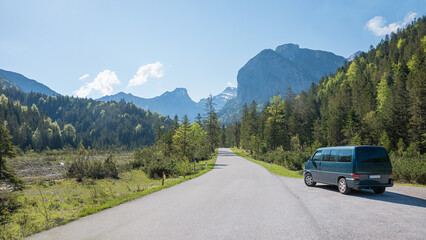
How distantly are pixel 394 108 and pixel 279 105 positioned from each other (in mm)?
24194

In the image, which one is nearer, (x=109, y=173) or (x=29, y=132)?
(x=109, y=173)

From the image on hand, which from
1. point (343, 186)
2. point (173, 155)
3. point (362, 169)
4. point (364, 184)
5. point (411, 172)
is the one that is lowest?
point (173, 155)

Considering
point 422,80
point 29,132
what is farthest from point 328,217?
point 29,132

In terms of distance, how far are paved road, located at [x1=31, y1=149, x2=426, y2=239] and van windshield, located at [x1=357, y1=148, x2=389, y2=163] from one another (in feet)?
5.31

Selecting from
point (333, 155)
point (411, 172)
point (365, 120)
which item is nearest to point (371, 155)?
point (333, 155)

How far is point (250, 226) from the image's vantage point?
6.23 meters

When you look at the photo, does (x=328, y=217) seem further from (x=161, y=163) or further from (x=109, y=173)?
(x=109, y=173)

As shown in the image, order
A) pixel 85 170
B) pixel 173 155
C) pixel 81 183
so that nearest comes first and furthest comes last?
pixel 81 183
pixel 85 170
pixel 173 155

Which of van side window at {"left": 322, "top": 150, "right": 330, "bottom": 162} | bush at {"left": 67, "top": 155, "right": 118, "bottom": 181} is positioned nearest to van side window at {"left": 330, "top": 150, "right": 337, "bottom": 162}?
van side window at {"left": 322, "top": 150, "right": 330, "bottom": 162}

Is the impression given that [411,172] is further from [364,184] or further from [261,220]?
[261,220]

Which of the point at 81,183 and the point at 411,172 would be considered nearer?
the point at 411,172

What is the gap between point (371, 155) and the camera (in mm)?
10484

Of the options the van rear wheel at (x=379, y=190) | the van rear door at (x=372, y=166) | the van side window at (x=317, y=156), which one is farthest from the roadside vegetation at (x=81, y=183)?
the van rear wheel at (x=379, y=190)

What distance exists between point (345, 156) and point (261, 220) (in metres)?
6.62
